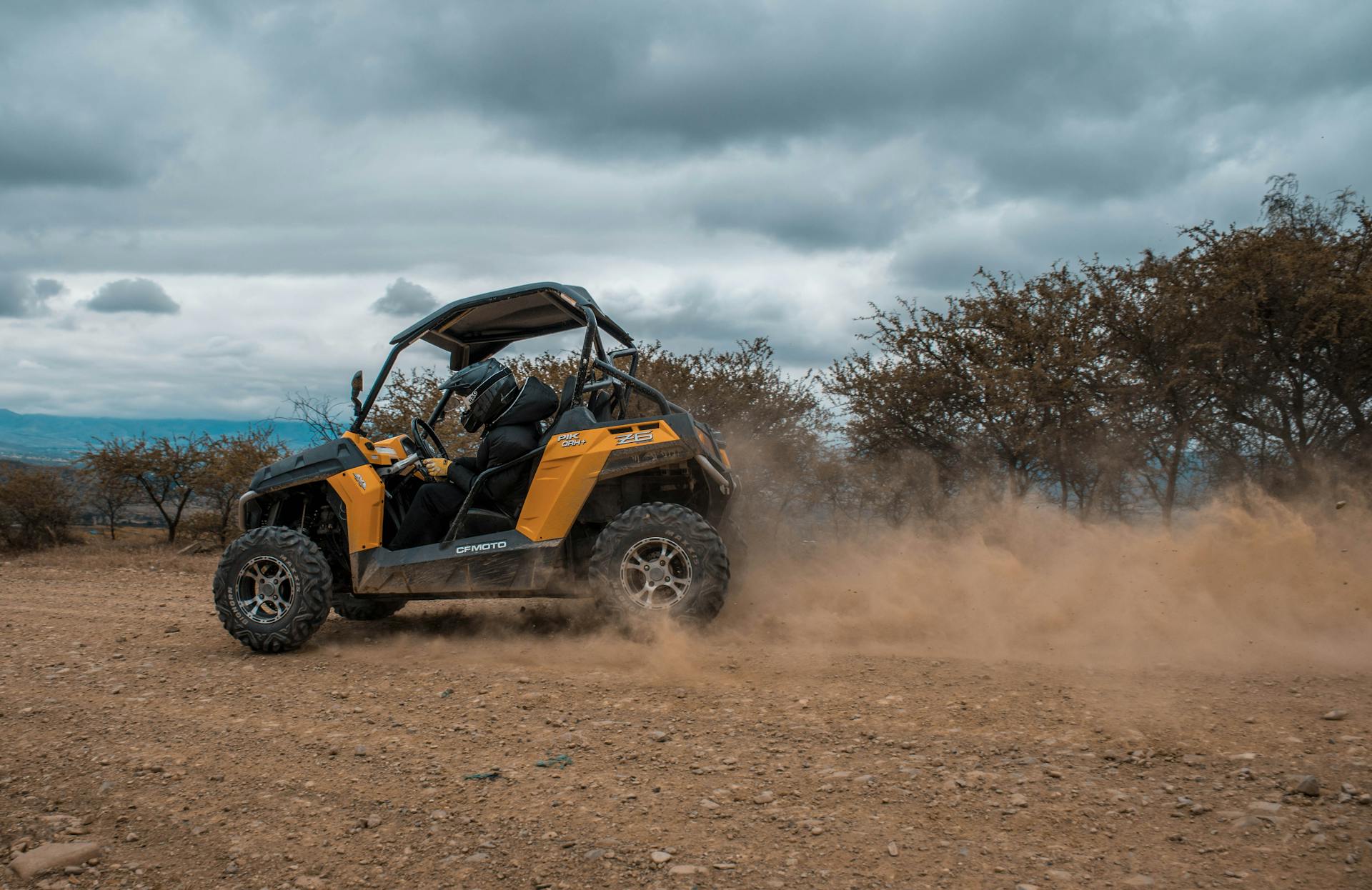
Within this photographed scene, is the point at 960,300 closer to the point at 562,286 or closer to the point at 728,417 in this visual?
the point at 728,417

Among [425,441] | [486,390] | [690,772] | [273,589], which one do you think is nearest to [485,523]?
[486,390]

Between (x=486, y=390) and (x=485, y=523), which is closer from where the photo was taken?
(x=486, y=390)

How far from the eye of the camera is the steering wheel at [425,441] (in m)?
7.45

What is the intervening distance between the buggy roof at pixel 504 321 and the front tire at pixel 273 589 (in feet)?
5.50

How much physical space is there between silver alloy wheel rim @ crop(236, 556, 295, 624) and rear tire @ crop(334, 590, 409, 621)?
0.99 meters

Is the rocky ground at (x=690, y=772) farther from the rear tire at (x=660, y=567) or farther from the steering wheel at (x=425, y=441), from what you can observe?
the steering wheel at (x=425, y=441)

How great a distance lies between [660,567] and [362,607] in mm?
3008

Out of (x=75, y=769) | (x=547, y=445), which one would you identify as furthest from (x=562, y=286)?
(x=75, y=769)

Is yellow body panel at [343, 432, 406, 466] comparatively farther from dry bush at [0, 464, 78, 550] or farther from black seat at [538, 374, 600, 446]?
dry bush at [0, 464, 78, 550]

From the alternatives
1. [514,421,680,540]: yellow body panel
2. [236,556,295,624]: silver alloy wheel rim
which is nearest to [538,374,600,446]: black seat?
[514,421,680,540]: yellow body panel

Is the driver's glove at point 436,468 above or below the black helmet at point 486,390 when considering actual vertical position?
below

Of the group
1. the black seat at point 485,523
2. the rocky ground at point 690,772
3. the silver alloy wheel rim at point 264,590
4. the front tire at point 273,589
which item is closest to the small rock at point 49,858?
the rocky ground at point 690,772

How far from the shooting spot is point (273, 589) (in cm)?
678

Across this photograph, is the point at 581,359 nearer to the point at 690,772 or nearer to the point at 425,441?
the point at 425,441
